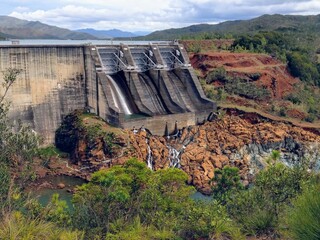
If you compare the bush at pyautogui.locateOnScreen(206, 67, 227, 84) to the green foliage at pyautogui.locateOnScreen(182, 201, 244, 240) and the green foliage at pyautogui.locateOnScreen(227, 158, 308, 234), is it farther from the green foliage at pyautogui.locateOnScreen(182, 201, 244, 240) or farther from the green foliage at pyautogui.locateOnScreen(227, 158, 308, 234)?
the green foliage at pyautogui.locateOnScreen(182, 201, 244, 240)

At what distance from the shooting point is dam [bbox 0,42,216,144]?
2725cm

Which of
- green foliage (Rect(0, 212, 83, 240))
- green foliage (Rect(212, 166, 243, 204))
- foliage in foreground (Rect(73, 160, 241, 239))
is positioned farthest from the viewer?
green foliage (Rect(212, 166, 243, 204))

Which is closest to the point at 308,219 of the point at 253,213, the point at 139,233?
the point at 139,233

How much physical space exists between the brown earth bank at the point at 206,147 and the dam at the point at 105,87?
1.33 metres

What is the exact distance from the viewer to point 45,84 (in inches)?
1112

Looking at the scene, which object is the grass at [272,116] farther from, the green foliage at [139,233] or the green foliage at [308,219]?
the green foliage at [308,219]

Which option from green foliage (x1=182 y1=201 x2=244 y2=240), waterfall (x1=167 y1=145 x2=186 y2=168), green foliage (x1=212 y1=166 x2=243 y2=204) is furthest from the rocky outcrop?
green foliage (x1=182 y1=201 x2=244 y2=240)

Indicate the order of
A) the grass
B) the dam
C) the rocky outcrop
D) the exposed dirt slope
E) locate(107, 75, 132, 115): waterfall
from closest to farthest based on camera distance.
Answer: the rocky outcrop, the dam, the grass, locate(107, 75, 132, 115): waterfall, the exposed dirt slope

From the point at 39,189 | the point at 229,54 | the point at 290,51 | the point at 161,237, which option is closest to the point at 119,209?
the point at 161,237

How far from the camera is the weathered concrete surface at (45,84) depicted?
88.7 feet

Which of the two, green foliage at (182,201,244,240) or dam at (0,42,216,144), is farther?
dam at (0,42,216,144)

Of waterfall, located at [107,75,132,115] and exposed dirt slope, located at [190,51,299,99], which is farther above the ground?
exposed dirt slope, located at [190,51,299,99]

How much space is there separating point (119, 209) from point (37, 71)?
55.4 feet

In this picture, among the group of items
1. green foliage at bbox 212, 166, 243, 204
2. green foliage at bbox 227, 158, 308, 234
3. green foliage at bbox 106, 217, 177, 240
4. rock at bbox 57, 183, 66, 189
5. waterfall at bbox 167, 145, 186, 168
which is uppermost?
green foliage at bbox 227, 158, 308, 234
